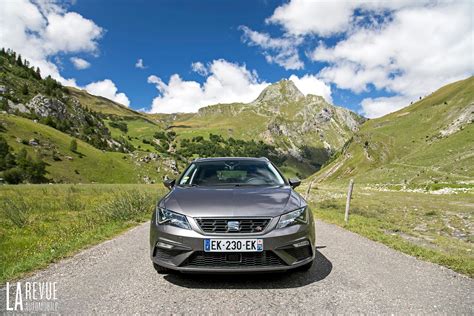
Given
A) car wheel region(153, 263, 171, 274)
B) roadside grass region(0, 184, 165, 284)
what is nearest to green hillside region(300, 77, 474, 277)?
car wheel region(153, 263, 171, 274)

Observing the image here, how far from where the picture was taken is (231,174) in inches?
272

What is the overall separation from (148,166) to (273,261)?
14625 cm

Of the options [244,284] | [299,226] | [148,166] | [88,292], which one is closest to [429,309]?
[299,226]

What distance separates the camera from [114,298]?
175 inches

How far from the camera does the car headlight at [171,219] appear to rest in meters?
4.83

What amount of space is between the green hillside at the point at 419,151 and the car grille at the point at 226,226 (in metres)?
43.4

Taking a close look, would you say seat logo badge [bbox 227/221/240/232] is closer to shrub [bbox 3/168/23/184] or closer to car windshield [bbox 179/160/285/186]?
car windshield [bbox 179/160/285/186]

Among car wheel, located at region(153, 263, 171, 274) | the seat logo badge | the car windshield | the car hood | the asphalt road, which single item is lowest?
the asphalt road

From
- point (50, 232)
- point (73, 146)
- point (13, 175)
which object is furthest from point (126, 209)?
point (73, 146)

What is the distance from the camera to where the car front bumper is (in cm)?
462

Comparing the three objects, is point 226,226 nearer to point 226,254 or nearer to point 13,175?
point 226,254

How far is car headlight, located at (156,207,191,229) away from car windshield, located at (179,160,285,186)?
4.09 feet

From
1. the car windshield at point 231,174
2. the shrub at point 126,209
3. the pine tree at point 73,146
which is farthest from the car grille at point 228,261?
the pine tree at point 73,146

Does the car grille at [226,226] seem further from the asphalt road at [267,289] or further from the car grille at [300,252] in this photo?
the asphalt road at [267,289]
